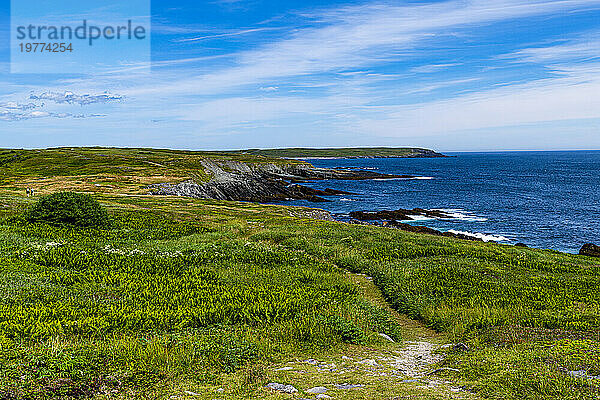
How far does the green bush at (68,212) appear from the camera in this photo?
3158 centimetres

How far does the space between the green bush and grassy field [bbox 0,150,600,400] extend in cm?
444

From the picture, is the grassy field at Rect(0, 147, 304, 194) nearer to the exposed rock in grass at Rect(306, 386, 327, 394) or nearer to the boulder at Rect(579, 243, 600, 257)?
the boulder at Rect(579, 243, 600, 257)

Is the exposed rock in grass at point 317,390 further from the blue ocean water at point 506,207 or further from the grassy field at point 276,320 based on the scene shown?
the blue ocean water at point 506,207

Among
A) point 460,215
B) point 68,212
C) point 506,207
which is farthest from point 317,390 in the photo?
point 506,207

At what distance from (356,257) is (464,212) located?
235 feet

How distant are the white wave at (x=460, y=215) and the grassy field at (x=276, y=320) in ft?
182

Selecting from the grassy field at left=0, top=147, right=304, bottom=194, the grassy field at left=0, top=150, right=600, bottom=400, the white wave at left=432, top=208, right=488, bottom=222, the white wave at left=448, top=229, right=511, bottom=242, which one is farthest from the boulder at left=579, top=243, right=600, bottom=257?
the grassy field at left=0, top=147, right=304, bottom=194

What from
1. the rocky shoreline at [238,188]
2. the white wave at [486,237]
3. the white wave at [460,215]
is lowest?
the white wave at [486,237]

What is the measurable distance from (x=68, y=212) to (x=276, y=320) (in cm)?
2444

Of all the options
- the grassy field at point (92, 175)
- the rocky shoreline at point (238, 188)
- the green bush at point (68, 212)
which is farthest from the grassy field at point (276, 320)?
the rocky shoreline at point (238, 188)

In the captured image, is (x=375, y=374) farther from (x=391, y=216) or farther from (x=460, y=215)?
(x=460, y=215)

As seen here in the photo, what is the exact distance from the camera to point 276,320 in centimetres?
1420

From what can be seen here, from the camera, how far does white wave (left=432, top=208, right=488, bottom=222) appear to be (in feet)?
265

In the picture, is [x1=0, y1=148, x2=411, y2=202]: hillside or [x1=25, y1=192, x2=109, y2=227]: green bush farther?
[x1=0, y1=148, x2=411, y2=202]: hillside
